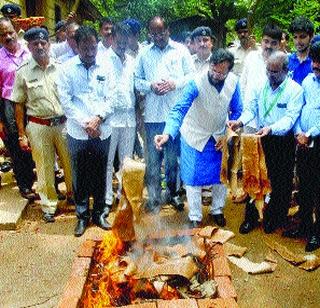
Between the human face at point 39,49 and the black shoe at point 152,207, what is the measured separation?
7.73ft

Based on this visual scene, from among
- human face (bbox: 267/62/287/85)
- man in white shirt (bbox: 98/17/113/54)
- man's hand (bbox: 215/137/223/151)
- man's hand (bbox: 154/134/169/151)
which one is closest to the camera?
man's hand (bbox: 154/134/169/151)

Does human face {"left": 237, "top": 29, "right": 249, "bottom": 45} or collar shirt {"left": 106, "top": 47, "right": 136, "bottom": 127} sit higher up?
human face {"left": 237, "top": 29, "right": 249, "bottom": 45}

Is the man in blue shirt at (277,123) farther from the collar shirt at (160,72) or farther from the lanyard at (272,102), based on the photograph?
the collar shirt at (160,72)

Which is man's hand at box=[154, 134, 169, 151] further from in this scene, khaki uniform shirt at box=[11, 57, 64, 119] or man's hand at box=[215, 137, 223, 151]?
khaki uniform shirt at box=[11, 57, 64, 119]

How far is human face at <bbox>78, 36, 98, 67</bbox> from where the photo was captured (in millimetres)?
4723

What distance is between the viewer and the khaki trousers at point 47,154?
211 inches

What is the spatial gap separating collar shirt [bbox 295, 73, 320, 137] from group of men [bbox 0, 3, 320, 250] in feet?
0.04

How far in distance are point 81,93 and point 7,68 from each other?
150 cm

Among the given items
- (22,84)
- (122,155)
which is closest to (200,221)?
(122,155)

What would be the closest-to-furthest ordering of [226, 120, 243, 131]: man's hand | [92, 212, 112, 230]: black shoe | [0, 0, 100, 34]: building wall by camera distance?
[226, 120, 243, 131]: man's hand < [92, 212, 112, 230]: black shoe < [0, 0, 100, 34]: building wall

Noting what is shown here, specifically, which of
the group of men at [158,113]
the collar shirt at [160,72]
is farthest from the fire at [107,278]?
the collar shirt at [160,72]

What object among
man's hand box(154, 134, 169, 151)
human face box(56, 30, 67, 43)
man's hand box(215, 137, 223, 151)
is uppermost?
human face box(56, 30, 67, 43)

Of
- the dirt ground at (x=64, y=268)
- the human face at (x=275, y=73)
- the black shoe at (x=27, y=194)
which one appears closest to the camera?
the dirt ground at (x=64, y=268)

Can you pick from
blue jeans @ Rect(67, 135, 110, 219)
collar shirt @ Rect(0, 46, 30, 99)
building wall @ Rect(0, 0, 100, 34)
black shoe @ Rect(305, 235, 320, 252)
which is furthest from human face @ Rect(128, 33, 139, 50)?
building wall @ Rect(0, 0, 100, 34)
